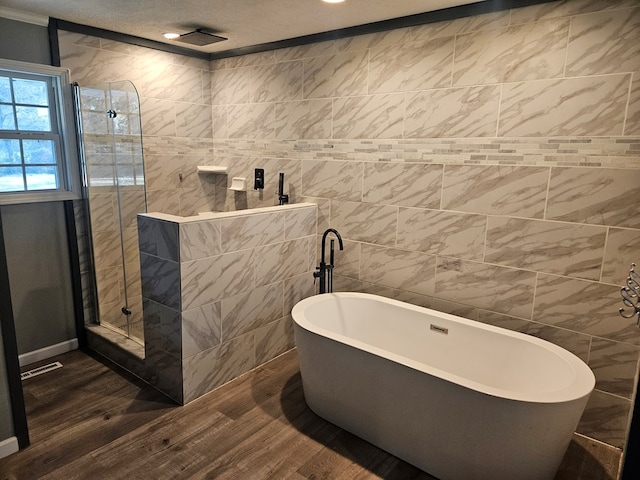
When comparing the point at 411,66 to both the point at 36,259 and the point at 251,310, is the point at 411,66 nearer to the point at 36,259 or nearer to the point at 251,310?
the point at 251,310

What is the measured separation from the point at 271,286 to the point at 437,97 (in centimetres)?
173

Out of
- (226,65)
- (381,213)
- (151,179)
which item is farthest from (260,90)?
(381,213)

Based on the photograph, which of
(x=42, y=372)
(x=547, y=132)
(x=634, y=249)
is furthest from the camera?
(x=42, y=372)

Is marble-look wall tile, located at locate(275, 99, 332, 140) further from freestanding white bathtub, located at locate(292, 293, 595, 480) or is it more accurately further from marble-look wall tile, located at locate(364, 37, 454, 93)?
freestanding white bathtub, located at locate(292, 293, 595, 480)

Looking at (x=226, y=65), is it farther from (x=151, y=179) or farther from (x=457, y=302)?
(x=457, y=302)

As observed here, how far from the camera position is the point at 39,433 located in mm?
2328

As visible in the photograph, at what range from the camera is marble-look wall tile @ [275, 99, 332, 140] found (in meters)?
3.25

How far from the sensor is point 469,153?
2582 mm

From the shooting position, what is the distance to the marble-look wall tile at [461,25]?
2387 mm

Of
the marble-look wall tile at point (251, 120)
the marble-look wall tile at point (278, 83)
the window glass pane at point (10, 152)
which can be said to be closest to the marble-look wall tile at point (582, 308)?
the marble-look wall tile at point (278, 83)

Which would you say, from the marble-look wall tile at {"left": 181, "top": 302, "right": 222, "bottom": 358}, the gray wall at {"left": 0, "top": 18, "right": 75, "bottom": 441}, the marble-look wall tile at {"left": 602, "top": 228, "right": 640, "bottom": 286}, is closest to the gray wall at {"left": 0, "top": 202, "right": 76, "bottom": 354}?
the gray wall at {"left": 0, "top": 18, "right": 75, "bottom": 441}

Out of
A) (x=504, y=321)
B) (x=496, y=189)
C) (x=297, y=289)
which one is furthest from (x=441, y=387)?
(x=297, y=289)

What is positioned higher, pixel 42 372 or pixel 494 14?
pixel 494 14

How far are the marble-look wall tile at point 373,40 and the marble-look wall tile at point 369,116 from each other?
0.35 meters
